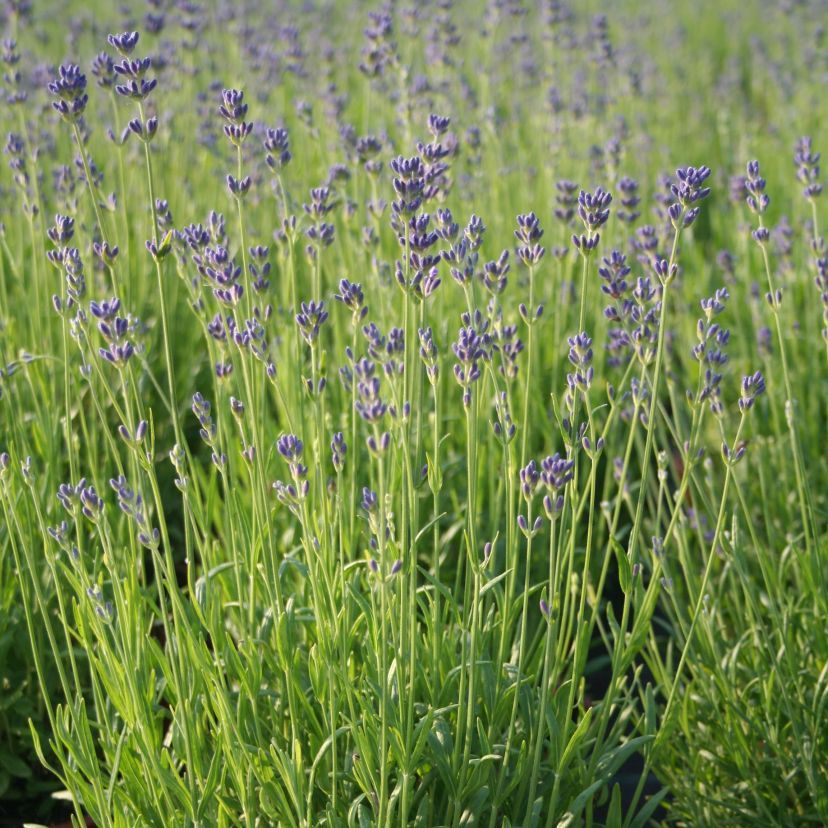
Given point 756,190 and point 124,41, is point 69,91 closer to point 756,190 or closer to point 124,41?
point 124,41

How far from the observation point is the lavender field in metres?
1.93

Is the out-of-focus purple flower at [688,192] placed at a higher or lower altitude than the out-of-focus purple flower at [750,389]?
higher

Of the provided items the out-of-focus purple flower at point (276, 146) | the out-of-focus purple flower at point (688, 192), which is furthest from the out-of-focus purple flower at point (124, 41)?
the out-of-focus purple flower at point (688, 192)

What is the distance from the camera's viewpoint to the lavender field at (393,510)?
6.32ft

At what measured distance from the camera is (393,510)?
269 centimetres

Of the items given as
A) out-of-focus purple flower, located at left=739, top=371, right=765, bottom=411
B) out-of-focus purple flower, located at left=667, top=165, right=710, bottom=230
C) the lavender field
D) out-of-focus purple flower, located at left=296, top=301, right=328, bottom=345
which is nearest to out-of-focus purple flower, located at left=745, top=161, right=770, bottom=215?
the lavender field

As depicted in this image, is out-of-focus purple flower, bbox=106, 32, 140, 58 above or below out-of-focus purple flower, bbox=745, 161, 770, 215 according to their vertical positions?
above

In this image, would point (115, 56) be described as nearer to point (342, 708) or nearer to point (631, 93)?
point (631, 93)

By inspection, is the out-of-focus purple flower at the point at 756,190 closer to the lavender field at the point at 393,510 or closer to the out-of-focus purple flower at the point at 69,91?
the lavender field at the point at 393,510

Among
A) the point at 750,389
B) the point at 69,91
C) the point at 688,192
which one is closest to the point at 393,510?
the point at 750,389

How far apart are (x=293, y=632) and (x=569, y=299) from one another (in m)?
1.94

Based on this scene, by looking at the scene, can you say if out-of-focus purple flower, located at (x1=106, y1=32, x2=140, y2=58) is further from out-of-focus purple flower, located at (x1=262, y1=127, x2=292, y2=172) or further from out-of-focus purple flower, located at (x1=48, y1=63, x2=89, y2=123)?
out-of-focus purple flower, located at (x1=262, y1=127, x2=292, y2=172)

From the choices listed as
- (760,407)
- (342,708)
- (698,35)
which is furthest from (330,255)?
(698,35)

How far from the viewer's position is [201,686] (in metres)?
2.12
